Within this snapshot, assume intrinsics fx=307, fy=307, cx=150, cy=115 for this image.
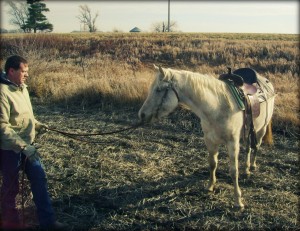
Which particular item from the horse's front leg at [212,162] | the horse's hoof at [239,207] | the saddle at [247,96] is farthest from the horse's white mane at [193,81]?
Result: the horse's hoof at [239,207]

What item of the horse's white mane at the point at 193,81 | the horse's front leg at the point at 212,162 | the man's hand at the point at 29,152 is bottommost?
the horse's front leg at the point at 212,162

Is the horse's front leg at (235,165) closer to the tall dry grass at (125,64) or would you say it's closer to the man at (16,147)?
the man at (16,147)

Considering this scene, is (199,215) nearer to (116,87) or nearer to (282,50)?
(116,87)

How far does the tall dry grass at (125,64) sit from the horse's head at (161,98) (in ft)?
13.3

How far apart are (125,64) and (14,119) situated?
12.5 meters

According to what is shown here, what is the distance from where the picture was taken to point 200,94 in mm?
3801

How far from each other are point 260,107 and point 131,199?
2475 mm

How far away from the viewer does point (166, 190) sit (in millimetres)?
4398

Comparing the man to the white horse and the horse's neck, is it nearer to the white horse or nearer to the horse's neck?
the white horse

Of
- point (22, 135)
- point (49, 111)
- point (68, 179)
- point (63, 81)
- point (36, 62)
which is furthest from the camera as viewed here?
point (36, 62)

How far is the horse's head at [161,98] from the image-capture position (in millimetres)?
3684

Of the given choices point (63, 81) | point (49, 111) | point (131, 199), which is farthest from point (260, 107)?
point (63, 81)

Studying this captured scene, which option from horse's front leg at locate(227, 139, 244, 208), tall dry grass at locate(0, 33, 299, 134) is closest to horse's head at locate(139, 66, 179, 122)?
horse's front leg at locate(227, 139, 244, 208)

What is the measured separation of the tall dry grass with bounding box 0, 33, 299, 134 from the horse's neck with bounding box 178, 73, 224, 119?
11.7 feet
